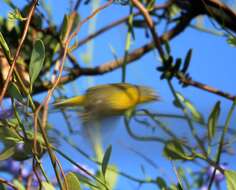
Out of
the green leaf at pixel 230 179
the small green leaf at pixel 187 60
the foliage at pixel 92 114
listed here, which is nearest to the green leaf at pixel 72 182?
the foliage at pixel 92 114

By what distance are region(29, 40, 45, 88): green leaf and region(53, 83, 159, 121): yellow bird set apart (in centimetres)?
9

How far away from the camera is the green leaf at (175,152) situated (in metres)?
0.56

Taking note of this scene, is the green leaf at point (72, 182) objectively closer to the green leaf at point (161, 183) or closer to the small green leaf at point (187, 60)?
the green leaf at point (161, 183)

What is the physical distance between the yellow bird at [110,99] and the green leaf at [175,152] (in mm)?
52

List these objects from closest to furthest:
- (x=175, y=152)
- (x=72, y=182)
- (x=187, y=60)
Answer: (x=72, y=182) → (x=175, y=152) → (x=187, y=60)

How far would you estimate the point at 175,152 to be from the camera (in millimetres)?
558

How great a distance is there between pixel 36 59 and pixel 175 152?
0.17 metres

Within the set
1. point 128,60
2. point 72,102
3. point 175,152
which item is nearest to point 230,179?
point 175,152

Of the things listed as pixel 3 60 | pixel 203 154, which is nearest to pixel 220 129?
pixel 203 154

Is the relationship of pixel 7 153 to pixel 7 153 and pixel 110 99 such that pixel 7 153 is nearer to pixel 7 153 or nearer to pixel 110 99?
pixel 7 153

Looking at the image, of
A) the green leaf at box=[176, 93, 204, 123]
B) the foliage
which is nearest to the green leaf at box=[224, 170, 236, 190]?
the foliage

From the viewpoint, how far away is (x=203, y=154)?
580mm

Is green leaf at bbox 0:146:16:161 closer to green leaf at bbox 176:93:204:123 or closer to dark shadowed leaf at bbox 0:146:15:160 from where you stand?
dark shadowed leaf at bbox 0:146:15:160

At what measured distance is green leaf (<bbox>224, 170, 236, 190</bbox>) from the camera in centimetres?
49
